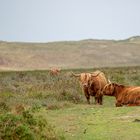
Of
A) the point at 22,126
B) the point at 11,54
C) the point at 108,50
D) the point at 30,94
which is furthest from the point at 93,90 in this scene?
the point at 108,50

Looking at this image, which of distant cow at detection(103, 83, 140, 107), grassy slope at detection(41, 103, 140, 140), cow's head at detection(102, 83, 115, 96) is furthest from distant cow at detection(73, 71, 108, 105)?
grassy slope at detection(41, 103, 140, 140)

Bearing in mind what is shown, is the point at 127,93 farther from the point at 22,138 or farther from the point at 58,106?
the point at 22,138

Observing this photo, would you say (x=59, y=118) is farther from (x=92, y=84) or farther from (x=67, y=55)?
(x=67, y=55)

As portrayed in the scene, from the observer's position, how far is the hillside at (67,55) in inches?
2928

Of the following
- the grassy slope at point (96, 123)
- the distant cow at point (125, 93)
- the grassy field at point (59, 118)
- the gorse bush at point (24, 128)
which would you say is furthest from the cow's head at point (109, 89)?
the gorse bush at point (24, 128)

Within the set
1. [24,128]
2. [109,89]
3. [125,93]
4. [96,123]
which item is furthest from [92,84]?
[24,128]

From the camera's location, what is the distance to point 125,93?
2177 centimetres

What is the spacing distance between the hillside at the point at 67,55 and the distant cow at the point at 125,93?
154 feet

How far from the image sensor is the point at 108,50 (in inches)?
3420

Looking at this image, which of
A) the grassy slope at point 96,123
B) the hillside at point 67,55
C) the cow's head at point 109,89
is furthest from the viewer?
the hillside at point 67,55

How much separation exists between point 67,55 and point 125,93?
6048cm

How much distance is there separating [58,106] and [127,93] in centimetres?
268

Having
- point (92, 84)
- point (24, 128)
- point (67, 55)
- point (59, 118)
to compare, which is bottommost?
point (67, 55)

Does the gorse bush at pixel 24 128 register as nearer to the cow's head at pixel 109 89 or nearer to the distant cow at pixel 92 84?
the cow's head at pixel 109 89
